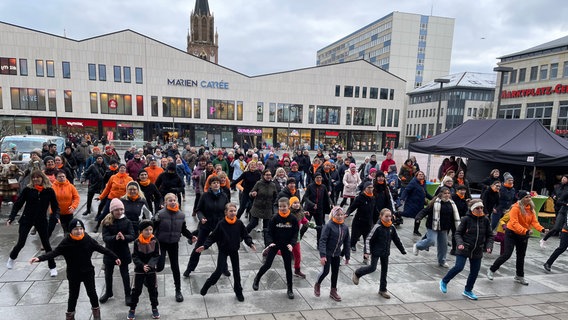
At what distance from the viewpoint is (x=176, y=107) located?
4338 centimetres

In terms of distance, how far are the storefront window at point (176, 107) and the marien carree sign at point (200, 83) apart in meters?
1.92

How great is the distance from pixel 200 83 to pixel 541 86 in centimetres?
4386

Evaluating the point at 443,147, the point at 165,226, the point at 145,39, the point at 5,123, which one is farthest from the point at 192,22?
the point at 165,226

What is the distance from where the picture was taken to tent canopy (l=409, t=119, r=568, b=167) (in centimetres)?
1096

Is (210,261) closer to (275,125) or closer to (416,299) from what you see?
(416,299)

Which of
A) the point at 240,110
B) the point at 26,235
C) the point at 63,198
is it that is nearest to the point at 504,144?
the point at 63,198

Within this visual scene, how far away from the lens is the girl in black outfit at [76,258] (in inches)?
175

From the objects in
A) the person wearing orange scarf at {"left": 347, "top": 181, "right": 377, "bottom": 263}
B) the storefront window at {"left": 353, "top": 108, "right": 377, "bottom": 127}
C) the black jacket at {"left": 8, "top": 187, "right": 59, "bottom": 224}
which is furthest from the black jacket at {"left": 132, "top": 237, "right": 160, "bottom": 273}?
the storefront window at {"left": 353, "top": 108, "right": 377, "bottom": 127}

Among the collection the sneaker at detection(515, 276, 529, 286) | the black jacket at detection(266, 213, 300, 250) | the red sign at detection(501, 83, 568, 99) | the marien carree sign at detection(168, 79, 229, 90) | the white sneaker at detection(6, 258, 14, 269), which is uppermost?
the red sign at detection(501, 83, 568, 99)

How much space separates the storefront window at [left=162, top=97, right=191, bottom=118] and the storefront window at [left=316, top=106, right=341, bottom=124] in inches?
722

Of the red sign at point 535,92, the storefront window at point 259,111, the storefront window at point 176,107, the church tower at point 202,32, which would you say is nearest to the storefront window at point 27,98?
the storefront window at point 176,107

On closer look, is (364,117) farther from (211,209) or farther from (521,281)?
(211,209)

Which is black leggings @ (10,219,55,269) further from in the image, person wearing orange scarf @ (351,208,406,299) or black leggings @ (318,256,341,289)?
person wearing orange scarf @ (351,208,406,299)

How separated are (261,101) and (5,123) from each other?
3053 centimetres
